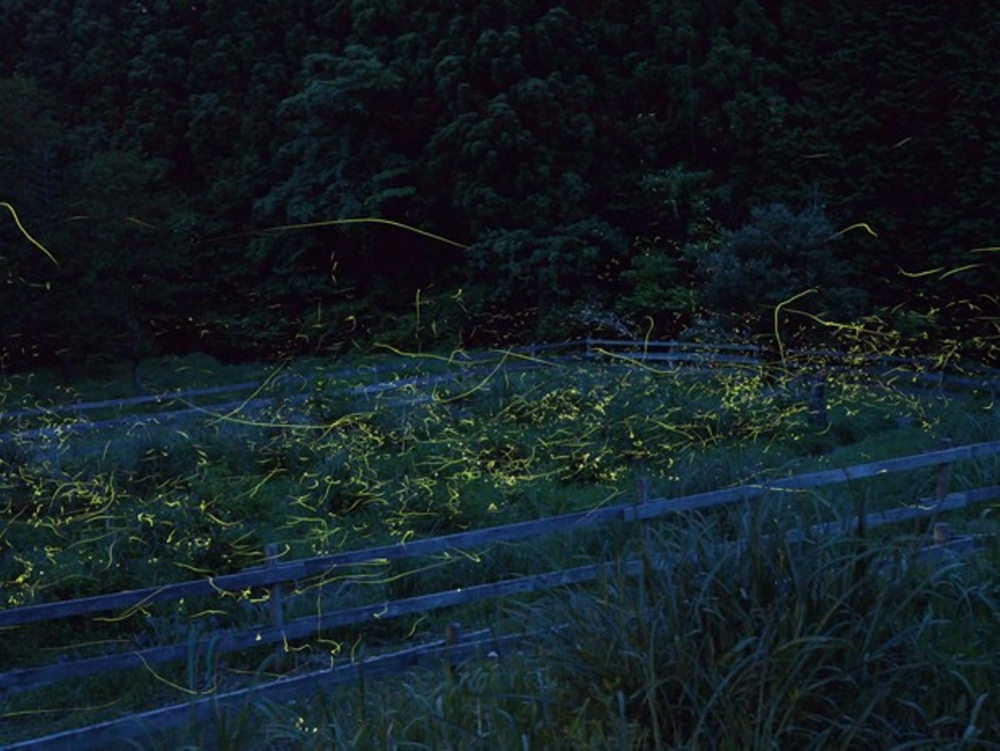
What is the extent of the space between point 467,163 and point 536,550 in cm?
2002

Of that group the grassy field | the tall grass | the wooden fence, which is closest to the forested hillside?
the grassy field

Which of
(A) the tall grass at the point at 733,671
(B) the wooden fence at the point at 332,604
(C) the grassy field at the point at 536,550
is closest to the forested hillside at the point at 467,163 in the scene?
(C) the grassy field at the point at 536,550

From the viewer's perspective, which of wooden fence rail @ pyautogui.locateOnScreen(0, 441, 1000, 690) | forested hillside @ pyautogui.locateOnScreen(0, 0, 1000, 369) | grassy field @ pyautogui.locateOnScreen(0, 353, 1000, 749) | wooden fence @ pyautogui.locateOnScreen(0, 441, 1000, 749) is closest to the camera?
grassy field @ pyautogui.locateOnScreen(0, 353, 1000, 749)

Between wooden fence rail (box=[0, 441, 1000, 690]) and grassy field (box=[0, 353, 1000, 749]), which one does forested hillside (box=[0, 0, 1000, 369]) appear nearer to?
grassy field (box=[0, 353, 1000, 749])

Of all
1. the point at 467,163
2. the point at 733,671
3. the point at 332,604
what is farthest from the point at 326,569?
the point at 467,163

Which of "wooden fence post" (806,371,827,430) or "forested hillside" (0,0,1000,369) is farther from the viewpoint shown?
"forested hillside" (0,0,1000,369)

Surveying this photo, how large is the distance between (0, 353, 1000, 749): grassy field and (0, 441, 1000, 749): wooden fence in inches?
9.4

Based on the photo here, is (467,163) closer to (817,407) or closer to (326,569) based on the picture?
(817,407)

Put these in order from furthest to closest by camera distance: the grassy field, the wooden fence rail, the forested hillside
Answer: the forested hillside < the wooden fence rail < the grassy field

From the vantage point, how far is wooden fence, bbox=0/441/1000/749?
544 centimetres

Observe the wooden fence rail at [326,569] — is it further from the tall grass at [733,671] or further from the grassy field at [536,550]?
the tall grass at [733,671]

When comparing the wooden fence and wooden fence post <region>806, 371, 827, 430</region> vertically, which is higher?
the wooden fence

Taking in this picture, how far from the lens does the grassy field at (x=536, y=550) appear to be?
142 inches

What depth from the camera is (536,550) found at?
9.05 metres
